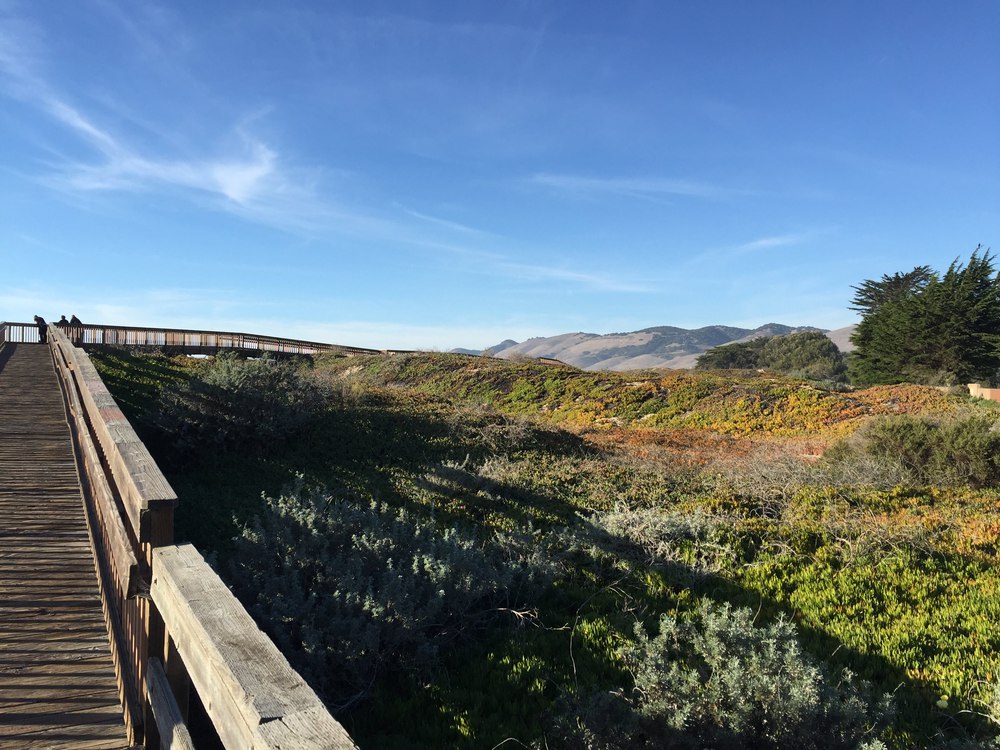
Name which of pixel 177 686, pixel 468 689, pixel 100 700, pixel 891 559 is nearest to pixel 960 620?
pixel 891 559

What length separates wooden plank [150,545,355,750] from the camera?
154cm

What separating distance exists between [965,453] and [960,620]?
6767mm

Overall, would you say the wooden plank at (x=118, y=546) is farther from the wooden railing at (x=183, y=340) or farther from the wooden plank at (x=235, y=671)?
the wooden railing at (x=183, y=340)

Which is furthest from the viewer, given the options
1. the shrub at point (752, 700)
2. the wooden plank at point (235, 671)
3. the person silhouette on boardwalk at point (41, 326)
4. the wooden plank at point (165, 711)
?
the person silhouette on boardwalk at point (41, 326)

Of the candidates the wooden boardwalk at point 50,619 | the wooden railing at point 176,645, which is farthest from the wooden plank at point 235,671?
the wooden boardwalk at point 50,619

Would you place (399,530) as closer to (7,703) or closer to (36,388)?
(7,703)

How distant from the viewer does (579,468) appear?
1159cm

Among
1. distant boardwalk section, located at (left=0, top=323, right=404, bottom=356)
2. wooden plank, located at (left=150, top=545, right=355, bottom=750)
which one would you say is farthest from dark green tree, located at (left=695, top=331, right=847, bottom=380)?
wooden plank, located at (left=150, top=545, right=355, bottom=750)

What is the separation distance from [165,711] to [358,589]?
89.1 inches

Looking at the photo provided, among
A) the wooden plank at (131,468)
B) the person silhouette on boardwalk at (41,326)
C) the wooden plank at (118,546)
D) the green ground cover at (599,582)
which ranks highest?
the person silhouette on boardwalk at (41,326)

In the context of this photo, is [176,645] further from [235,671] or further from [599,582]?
[599,582]

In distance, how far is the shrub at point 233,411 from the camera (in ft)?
37.7

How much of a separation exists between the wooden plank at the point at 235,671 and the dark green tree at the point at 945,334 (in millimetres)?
32495

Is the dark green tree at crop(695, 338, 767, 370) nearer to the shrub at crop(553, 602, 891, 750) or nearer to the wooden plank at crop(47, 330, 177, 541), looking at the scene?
the shrub at crop(553, 602, 891, 750)
